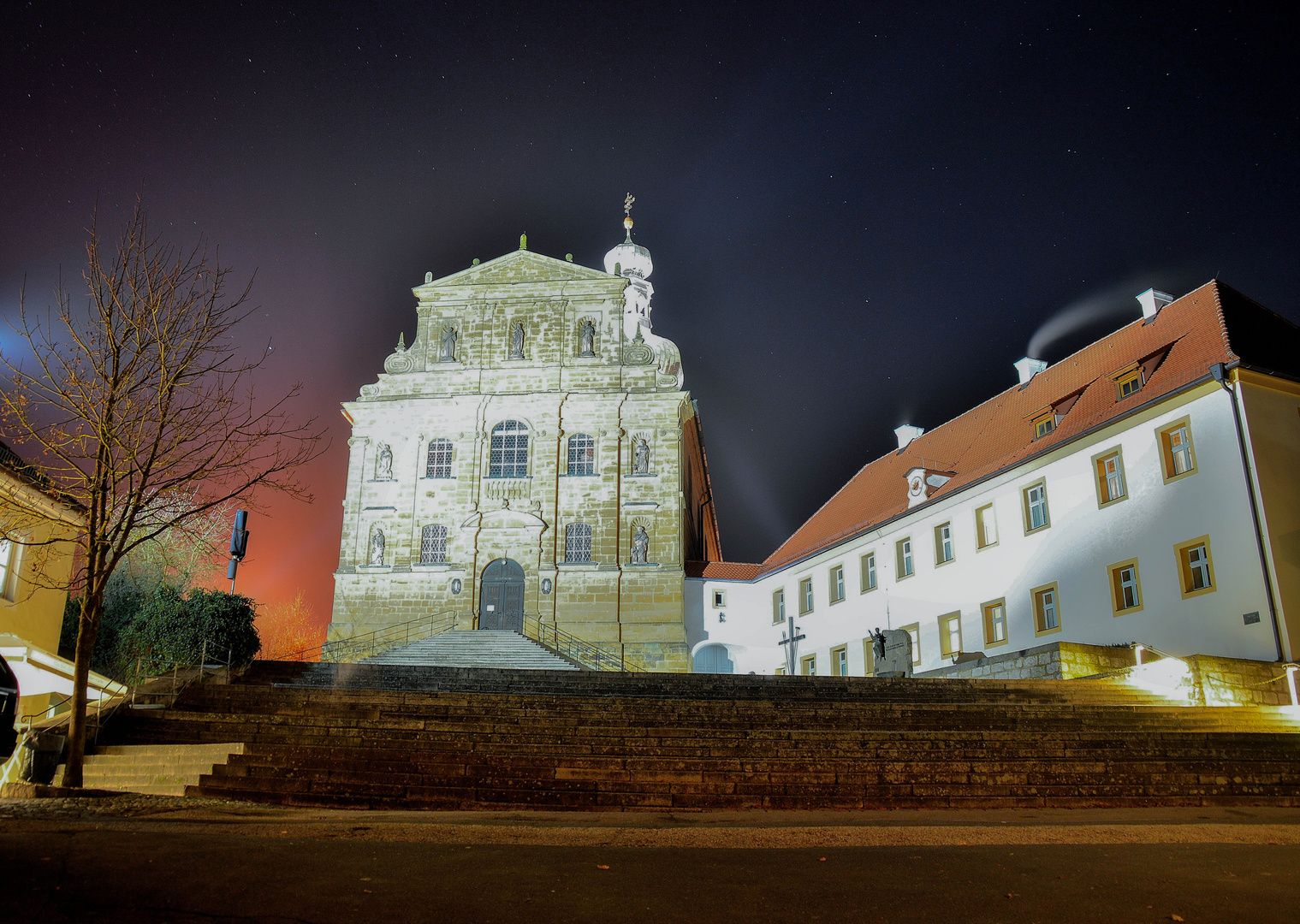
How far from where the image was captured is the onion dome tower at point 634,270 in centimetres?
5441

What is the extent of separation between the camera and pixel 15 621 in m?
21.2

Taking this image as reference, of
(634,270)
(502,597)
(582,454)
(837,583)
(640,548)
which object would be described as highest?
(634,270)

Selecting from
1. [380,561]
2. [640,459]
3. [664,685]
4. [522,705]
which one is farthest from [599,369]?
[522,705]

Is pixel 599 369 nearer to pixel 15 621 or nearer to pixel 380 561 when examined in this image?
pixel 380 561

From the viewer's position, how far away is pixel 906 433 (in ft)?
139

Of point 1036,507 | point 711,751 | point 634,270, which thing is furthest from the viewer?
point 634,270

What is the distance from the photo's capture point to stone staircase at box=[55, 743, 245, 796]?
13.2 metres

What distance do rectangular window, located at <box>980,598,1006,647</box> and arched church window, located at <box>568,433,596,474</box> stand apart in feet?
45.6

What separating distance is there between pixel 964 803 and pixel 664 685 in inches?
348

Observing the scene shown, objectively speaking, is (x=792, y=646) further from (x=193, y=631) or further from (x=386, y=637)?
(x=193, y=631)

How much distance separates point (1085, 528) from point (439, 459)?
21217mm

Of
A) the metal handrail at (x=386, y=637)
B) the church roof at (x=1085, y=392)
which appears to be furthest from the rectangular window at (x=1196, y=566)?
the metal handrail at (x=386, y=637)

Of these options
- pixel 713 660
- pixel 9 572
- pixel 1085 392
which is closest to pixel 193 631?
pixel 9 572

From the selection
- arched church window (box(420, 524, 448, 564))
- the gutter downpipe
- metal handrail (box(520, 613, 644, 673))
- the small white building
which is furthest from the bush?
the gutter downpipe
